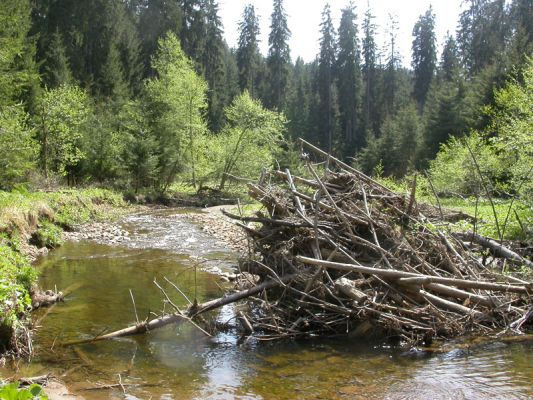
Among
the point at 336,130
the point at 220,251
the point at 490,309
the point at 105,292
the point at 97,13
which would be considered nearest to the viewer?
the point at 490,309

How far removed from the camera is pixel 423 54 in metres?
74.4

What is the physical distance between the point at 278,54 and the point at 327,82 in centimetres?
875

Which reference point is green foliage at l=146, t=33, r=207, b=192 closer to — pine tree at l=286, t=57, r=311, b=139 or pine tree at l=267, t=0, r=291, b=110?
pine tree at l=286, t=57, r=311, b=139

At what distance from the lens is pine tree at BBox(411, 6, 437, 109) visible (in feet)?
242

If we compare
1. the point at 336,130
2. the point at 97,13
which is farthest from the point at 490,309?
the point at 336,130

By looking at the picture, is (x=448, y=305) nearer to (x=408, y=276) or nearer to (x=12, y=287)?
(x=408, y=276)

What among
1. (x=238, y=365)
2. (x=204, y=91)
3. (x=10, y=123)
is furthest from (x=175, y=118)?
(x=238, y=365)

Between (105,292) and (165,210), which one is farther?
(165,210)

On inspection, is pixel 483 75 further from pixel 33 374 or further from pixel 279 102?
pixel 33 374

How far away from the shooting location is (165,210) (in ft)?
90.8

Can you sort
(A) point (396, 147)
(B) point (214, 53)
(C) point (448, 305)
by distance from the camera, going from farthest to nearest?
(B) point (214, 53)
(A) point (396, 147)
(C) point (448, 305)

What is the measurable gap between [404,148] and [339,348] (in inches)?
1740

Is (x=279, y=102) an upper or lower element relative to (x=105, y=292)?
upper

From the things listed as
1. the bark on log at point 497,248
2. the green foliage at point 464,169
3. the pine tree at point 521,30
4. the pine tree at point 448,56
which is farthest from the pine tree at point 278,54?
the bark on log at point 497,248
